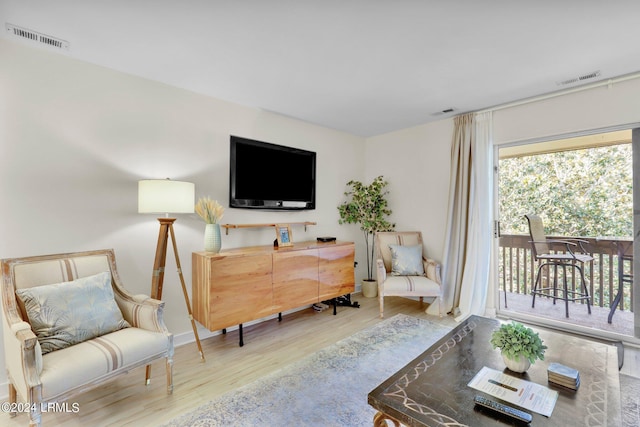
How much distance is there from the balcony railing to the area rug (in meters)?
1.39

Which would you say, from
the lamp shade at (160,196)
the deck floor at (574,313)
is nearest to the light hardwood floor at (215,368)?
the deck floor at (574,313)

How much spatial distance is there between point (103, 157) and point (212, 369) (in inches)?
75.5

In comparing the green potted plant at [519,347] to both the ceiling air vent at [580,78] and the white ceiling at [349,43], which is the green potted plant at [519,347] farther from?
the ceiling air vent at [580,78]

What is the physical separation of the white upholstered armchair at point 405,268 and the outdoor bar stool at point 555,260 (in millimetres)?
1025

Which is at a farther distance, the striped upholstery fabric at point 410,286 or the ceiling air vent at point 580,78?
the striped upholstery fabric at point 410,286

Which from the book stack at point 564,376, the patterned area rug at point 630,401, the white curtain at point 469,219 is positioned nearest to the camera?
the book stack at point 564,376

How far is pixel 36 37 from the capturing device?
192cm

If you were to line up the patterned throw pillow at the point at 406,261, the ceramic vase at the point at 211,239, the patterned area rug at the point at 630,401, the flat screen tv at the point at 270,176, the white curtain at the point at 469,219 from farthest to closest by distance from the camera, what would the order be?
the patterned throw pillow at the point at 406,261 < the white curtain at the point at 469,219 < the flat screen tv at the point at 270,176 < the ceramic vase at the point at 211,239 < the patterned area rug at the point at 630,401

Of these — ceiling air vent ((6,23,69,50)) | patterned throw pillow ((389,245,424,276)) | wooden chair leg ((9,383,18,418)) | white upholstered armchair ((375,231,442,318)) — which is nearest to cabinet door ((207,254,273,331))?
wooden chair leg ((9,383,18,418))

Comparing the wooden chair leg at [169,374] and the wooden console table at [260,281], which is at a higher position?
the wooden console table at [260,281]

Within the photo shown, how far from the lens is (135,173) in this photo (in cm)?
249

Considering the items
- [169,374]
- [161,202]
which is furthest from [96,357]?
[161,202]

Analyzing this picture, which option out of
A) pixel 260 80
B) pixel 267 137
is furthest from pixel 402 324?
pixel 260 80

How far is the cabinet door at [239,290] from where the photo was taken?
248cm
